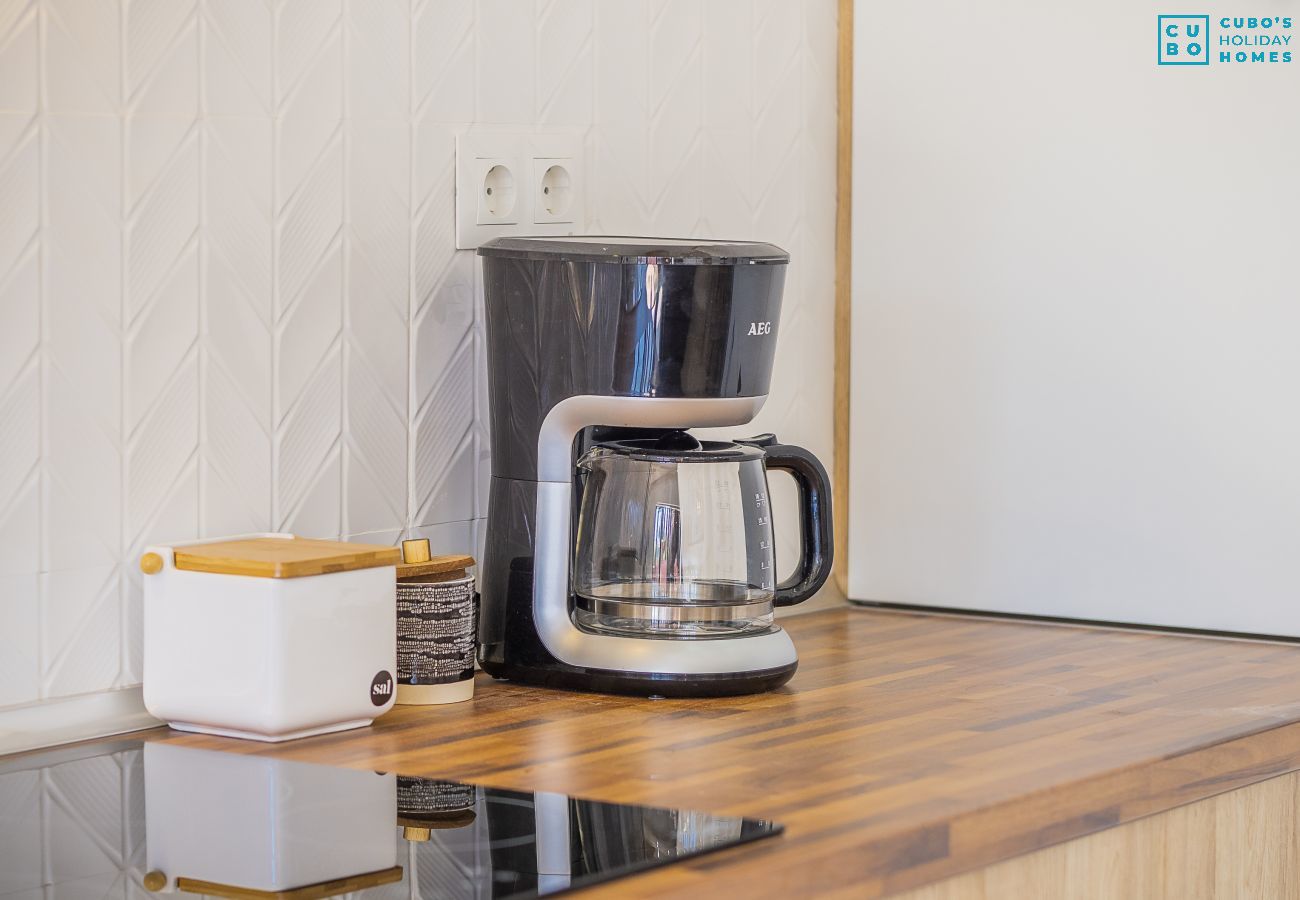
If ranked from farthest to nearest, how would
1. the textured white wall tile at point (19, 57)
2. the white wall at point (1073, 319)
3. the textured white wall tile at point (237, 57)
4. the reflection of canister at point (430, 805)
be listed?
the white wall at point (1073, 319)
the textured white wall tile at point (237, 57)
the textured white wall tile at point (19, 57)
the reflection of canister at point (430, 805)

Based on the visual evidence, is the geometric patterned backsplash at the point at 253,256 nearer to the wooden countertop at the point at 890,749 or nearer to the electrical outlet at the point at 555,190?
the electrical outlet at the point at 555,190

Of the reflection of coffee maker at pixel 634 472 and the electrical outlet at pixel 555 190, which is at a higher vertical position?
the electrical outlet at pixel 555 190

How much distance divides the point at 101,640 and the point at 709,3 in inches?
34.2

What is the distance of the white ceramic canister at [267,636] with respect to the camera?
117 cm

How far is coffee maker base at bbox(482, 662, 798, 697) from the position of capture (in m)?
1.33

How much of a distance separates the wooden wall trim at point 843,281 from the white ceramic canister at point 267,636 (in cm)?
71

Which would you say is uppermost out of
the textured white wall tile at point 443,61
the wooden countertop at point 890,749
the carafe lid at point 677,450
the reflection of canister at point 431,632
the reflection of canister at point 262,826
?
the textured white wall tile at point 443,61

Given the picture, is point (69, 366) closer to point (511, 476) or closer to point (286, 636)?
point (286, 636)

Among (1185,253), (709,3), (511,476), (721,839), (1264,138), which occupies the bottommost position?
(721,839)

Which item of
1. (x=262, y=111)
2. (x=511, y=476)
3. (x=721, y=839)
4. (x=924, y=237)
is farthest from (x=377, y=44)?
(x=721, y=839)

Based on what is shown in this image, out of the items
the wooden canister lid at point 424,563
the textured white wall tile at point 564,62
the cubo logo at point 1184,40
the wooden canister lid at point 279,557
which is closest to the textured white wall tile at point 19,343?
the wooden canister lid at point 279,557

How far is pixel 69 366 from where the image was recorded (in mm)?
1202

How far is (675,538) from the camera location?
4.45 feet

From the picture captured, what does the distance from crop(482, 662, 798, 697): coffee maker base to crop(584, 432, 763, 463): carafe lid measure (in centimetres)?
16
